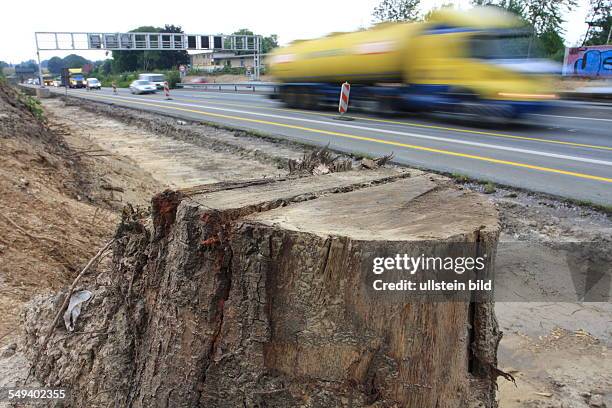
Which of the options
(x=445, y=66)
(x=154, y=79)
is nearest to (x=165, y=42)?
(x=154, y=79)

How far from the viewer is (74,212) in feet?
16.6

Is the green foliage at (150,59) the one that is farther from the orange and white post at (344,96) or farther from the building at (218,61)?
the orange and white post at (344,96)

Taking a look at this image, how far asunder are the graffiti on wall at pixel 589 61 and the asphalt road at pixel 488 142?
367 inches

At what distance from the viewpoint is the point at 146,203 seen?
6.67m

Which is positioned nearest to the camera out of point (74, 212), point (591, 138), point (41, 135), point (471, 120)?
point (74, 212)

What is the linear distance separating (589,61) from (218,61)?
6222cm

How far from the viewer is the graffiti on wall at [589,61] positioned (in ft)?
80.2

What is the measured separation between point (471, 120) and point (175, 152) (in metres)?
7.66

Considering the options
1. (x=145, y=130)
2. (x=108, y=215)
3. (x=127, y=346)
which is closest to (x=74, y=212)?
(x=108, y=215)

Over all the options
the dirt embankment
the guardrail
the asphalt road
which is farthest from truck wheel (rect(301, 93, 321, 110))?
the dirt embankment

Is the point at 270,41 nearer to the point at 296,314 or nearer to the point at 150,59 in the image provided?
the point at 150,59

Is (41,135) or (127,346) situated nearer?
(127,346)

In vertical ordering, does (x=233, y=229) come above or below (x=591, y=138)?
above

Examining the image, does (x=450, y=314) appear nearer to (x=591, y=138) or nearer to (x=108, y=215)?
(x=108, y=215)
